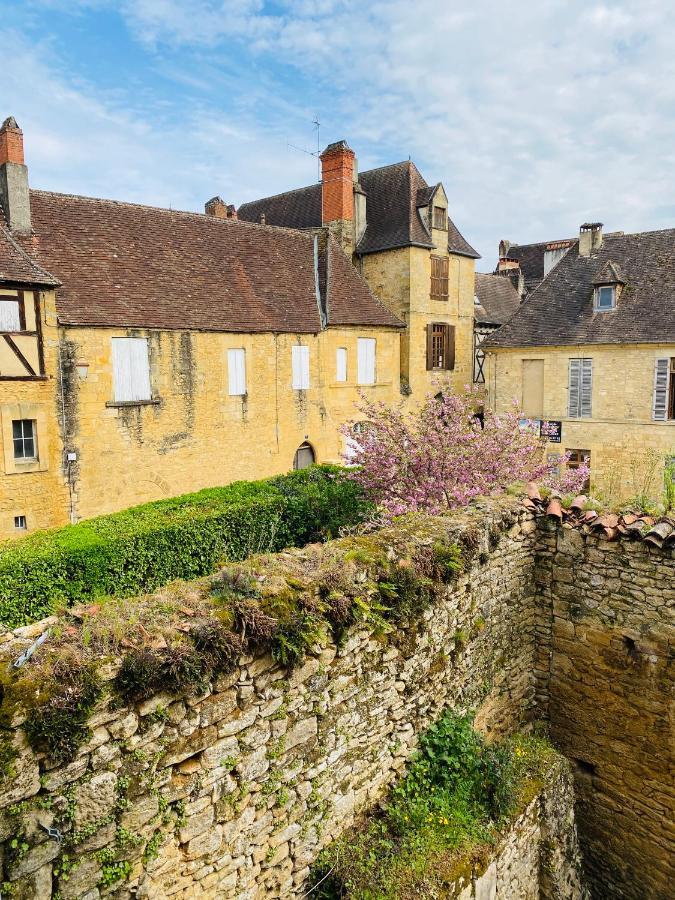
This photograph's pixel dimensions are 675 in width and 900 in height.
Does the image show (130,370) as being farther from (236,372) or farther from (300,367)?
(300,367)

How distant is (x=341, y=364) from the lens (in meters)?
22.6

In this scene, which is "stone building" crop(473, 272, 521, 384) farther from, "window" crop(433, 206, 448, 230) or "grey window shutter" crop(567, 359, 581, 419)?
"grey window shutter" crop(567, 359, 581, 419)

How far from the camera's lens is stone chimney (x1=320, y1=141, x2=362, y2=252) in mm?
24906

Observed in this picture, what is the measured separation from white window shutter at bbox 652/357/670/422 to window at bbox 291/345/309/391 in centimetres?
1198

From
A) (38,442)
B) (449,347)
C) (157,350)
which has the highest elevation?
(449,347)

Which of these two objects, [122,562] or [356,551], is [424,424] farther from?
[356,551]

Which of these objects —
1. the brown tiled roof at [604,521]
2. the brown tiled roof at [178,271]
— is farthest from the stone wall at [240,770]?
the brown tiled roof at [178,271]

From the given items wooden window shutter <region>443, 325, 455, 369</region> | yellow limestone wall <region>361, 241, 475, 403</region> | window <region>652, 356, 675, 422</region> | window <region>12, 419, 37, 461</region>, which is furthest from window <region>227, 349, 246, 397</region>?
window <region>652, 356, 675, 422</region>

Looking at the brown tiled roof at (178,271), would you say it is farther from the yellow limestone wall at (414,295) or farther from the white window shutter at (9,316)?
the yellow limestone wall at (414,295)

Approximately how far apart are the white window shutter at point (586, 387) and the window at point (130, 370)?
50.2 ft

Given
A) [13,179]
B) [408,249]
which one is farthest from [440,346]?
[13,179]

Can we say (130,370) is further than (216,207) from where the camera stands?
No

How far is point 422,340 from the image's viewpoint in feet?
84.8

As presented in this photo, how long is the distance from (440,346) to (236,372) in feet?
36.5
